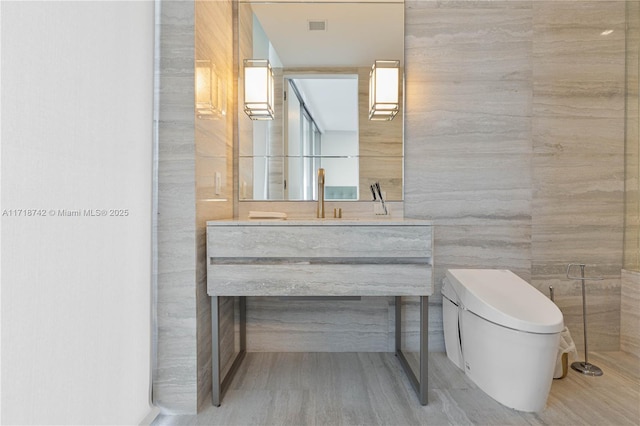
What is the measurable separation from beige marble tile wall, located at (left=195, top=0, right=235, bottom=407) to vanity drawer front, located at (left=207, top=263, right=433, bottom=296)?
0.16 m

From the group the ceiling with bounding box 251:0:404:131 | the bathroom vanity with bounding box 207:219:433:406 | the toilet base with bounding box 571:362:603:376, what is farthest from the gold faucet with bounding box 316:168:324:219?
the toilet base with bounding box 571:362:603:376

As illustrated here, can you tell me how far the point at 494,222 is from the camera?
7.04 ft

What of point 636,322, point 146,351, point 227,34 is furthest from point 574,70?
point 146,351

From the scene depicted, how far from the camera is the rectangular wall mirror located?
2.15 metres

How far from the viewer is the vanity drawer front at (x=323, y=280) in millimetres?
1570

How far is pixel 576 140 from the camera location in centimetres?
215

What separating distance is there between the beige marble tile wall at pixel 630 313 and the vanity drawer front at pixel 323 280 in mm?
1441

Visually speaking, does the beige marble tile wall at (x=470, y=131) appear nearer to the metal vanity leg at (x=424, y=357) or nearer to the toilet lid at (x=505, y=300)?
the toilet lid at (x=505, y=300)

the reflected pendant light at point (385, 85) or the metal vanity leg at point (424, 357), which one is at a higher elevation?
the reflected pendant light at point (385, 85)

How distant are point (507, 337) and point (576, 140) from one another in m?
1.35

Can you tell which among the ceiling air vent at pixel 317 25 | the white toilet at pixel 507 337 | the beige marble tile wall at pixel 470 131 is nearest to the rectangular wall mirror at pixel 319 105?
the ceiling air vent at pixel 317 25

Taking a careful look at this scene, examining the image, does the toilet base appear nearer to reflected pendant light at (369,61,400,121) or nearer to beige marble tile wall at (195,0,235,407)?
reflected pendant light at (369,61,400,121)

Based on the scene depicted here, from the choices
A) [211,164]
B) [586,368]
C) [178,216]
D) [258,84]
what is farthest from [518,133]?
[178,216]

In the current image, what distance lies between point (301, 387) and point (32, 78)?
61.7 inches
